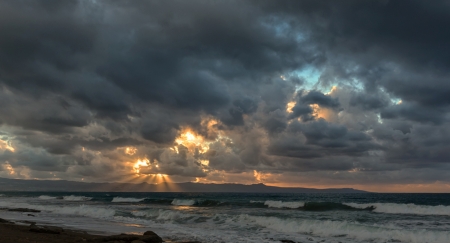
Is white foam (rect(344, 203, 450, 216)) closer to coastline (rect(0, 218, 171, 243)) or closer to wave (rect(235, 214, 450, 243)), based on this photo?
wave (rect(235, 214, 450, 243))

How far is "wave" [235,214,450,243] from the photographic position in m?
21.2

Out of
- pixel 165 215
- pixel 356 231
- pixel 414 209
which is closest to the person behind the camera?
pixel 356 231

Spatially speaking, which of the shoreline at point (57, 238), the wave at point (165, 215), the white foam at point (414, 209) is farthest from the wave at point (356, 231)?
the white foam at point (414, 209)

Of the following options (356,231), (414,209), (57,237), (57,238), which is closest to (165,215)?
(57,237)

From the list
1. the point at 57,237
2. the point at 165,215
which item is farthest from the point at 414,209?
the point at 57,237

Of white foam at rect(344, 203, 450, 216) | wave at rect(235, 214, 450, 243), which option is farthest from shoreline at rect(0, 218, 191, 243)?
white foam at rect(344, 203, 450, 216)

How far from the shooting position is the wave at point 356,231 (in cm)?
2125

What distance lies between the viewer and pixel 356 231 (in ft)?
75.3

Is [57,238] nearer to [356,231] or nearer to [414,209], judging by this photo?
[356,231]

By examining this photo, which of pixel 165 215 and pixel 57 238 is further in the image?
pixel 165 215

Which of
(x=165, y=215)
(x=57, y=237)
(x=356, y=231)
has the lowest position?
(x=165, y=215)

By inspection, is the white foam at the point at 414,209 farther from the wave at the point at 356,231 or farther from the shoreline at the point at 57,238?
the shoreline at the point at 57,238

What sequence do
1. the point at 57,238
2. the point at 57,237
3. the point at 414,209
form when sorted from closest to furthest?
the point at 57,238 → the point at 57,237 → the point at 414,209

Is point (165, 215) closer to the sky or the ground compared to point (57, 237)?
closer to the ground
